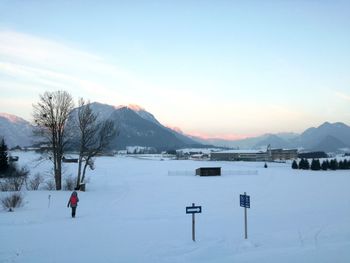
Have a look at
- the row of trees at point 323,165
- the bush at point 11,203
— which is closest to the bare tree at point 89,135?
the bush at point 11,203

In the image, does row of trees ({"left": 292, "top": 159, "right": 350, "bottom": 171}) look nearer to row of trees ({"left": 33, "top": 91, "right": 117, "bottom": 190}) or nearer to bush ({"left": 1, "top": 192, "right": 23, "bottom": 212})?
row of trees ({"left": 33, "top": 91, "right": 117, "bottom": 190})

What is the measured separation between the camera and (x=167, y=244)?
14.0 m

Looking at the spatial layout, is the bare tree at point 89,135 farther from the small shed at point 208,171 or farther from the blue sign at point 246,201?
the blue sign at point 246,201

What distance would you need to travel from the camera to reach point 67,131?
41.7 m

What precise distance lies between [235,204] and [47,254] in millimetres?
18086

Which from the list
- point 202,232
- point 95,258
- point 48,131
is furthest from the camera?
point 48,131

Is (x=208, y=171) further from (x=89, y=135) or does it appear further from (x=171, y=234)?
(x=171, y=234)

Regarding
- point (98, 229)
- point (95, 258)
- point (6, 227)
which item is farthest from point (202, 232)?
point (6, 227)

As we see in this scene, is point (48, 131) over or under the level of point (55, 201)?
over

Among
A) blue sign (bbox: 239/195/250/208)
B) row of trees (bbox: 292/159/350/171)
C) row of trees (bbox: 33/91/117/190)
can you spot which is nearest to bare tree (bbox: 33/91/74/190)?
row of trees (bbox: 33/91/117/190)

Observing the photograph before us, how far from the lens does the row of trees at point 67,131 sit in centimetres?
3991

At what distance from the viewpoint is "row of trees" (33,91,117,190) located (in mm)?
39906

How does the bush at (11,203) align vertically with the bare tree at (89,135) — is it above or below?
below

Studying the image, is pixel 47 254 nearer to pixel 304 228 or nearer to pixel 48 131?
pixel 304 228
